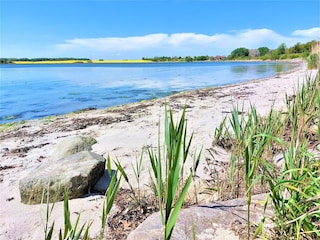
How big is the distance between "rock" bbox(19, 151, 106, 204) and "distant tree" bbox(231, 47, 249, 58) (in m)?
126

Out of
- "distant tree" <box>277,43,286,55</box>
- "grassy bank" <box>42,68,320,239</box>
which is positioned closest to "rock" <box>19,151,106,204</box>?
"grassy bank" <box>42,68,320,239</box>

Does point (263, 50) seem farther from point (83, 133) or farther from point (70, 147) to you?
point (70, 147)

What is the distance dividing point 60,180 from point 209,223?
6.23 feet

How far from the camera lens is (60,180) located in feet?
9.82

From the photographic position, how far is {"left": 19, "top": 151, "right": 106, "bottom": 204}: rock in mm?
2986

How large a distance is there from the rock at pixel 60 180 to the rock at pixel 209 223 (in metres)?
1.39

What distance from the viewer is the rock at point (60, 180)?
2.99 metres

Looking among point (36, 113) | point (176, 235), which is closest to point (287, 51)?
point (36, 113)

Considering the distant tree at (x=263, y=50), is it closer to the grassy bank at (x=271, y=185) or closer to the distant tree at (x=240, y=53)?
the distant tree at (x=240, y=53)

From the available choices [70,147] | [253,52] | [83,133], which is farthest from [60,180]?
[253,52]

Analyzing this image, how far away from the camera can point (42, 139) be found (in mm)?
6141

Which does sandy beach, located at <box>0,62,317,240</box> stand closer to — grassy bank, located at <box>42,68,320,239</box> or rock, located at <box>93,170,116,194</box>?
rock, located at <box>93,170,116,194</box>

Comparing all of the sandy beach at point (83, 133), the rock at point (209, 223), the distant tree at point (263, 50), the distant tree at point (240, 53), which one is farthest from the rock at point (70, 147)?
the distant tree at point (240, 53)

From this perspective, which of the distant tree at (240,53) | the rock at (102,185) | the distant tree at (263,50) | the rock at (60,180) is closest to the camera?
the rock at (60,180)
